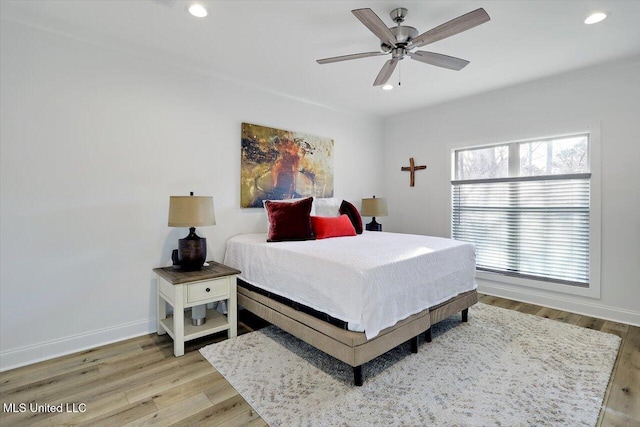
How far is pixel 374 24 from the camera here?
194 cm

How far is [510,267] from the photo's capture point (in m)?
3.91

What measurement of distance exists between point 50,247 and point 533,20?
13.2 ft

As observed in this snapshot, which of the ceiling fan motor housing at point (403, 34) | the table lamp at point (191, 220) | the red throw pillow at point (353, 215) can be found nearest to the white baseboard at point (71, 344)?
the table lamp at point (191, 220)

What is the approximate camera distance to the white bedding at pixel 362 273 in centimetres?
199

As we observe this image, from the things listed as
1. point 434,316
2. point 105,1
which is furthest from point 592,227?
point 105,1

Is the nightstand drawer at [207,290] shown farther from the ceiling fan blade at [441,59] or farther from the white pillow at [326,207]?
the ceiling fan blade at [441,59]

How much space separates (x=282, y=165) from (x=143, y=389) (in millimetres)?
2565

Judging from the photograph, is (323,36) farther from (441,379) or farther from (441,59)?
(441,379)

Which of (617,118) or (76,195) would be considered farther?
(617,118)

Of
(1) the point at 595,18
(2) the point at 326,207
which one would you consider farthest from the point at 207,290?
(1) the point at 595,18

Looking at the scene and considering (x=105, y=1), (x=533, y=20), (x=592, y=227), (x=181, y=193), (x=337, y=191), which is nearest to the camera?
(x=105, y=1)

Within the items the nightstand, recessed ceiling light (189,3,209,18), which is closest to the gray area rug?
the nightstand

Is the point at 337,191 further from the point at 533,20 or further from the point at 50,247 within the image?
the point at 50,247

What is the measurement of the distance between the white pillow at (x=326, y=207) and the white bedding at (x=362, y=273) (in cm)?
56
